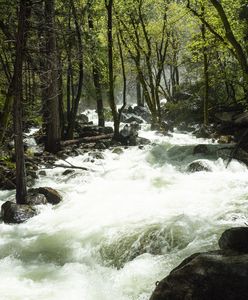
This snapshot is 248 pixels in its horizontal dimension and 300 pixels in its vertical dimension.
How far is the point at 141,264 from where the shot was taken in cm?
653

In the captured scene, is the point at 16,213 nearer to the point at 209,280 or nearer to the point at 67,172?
the point at 67,172

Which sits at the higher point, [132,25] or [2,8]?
[132,25]

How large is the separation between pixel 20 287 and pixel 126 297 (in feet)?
5.79

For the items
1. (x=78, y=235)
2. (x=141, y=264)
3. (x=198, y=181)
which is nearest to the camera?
(x=141, y=264)

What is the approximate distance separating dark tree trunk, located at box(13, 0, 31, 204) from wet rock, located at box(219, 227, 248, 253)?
5711mm

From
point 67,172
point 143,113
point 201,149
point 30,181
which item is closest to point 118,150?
point 201,149

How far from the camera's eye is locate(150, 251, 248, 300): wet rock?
4152 millimetres

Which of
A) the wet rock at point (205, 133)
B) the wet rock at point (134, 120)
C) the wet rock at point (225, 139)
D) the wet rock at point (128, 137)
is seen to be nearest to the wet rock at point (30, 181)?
the wet rock at point (128, 137)

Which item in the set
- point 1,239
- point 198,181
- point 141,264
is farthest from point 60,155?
point 141,264

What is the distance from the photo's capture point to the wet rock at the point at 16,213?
9148 millimetres

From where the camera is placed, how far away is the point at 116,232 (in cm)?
801

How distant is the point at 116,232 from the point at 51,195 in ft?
10.7

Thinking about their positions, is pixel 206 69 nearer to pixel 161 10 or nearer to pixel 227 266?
pixel 161 10

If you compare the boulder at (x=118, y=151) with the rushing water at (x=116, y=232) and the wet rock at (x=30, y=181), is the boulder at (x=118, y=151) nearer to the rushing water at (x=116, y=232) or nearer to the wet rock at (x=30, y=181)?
the rushing water at (x=116, y=232)
